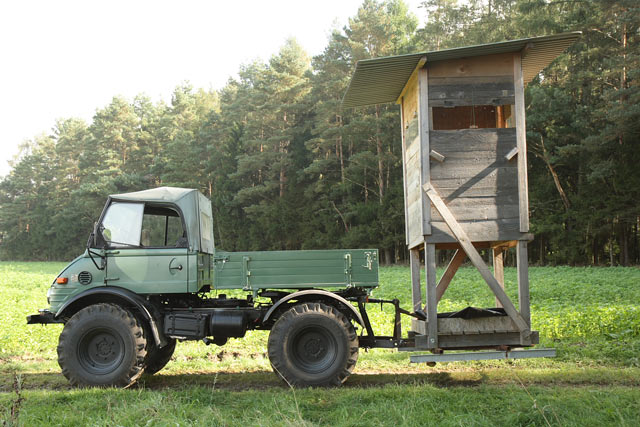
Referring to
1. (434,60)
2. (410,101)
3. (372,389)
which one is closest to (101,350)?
(372,389)

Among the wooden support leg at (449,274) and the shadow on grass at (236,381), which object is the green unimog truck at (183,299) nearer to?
the shadow on grass at (236,381)

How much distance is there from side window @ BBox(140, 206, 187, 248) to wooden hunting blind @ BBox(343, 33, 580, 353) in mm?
3691

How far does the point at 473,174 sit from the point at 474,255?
124cm

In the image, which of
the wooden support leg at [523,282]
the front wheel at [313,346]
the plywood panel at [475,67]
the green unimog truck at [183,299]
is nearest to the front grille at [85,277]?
the green unimog truck at [183,299]

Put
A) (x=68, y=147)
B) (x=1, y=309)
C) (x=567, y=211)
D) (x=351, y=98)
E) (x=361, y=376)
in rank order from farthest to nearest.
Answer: (x=68, y=147) < (x=567, y=211) < (x=1, y=309) < (x=351, y=98) < (x=361, y=376)

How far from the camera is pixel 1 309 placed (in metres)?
17.0

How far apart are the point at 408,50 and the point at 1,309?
28343 mm

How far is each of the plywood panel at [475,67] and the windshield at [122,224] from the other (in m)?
5.05

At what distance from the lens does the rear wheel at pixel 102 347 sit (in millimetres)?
7645

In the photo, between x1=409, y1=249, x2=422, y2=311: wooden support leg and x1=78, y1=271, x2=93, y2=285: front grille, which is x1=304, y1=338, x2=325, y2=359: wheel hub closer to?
x1=409, y1=249, x2=422, y2=311: wooden support leg

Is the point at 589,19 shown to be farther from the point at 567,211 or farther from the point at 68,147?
the point at 68,147

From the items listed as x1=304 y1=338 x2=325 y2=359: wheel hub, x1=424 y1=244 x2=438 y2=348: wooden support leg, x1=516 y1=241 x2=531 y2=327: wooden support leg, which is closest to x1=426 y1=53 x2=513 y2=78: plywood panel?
x1=516 y1=241 x2=531 y2=327: wooden support leg

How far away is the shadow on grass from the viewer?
7.79 metres

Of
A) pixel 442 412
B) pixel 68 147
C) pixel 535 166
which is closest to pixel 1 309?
pixel 442 412
